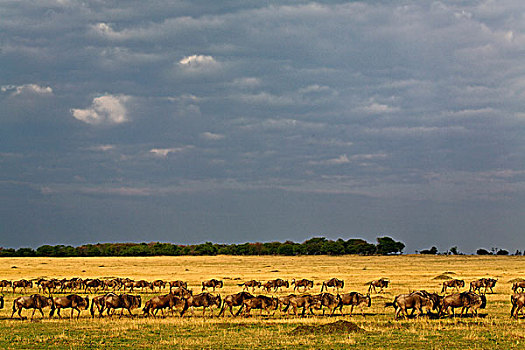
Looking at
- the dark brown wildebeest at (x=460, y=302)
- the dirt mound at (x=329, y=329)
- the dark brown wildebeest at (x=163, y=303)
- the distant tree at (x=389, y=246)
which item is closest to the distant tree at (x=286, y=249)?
the distant tree at (x=389, y=246)

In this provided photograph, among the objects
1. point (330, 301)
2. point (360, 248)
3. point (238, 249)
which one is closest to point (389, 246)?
point (360, 248)

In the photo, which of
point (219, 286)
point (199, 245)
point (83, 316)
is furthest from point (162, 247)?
point (83, 316)

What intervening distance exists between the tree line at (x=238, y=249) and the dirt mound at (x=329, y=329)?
155m

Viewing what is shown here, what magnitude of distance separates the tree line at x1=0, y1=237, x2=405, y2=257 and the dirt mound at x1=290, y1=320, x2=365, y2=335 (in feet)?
507

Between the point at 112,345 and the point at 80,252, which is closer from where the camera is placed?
the point at 112,345

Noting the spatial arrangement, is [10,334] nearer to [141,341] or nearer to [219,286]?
[141,341]

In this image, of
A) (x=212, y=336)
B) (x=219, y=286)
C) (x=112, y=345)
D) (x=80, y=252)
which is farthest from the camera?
(x=80, y=252)

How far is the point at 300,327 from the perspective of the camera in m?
21.8

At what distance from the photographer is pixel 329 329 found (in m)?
21.6

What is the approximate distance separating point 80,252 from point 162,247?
24.6 metres

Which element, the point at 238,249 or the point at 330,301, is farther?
the point at 238,249

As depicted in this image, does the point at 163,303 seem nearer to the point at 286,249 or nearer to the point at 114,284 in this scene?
the point at 114,284

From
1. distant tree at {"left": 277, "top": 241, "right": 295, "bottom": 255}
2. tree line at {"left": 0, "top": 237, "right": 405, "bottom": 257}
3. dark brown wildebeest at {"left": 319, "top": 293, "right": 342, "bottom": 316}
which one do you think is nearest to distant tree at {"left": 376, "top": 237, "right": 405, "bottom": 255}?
tree line at {"left": 0, "top": 237, "right": 405, "bottom": 257}

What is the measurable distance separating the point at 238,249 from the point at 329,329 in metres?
161
